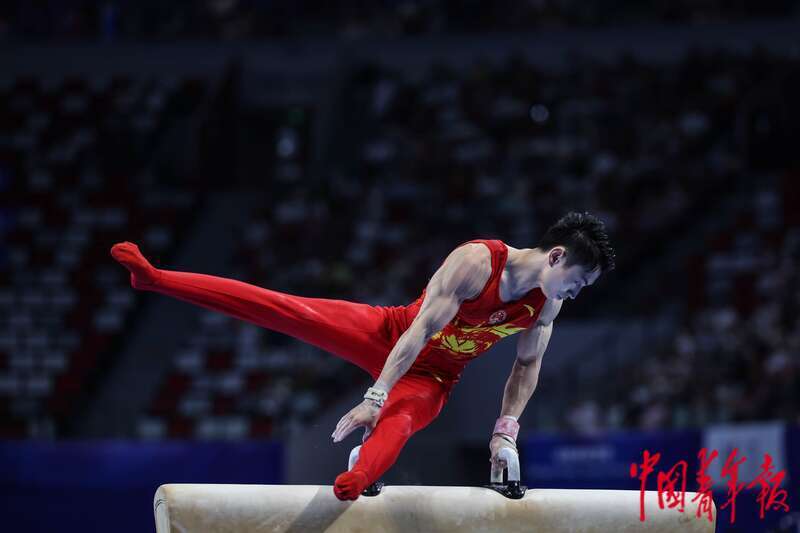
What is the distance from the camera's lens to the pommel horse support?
13.2 feet

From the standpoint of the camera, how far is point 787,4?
1420 cm

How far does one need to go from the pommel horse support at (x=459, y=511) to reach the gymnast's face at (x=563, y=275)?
2.37 ft

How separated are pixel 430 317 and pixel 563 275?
1.73ft

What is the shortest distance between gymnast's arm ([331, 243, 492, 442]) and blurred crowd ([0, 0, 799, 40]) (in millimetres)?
11116

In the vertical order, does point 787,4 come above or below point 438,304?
above

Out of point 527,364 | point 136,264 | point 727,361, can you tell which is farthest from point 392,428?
point 727,361

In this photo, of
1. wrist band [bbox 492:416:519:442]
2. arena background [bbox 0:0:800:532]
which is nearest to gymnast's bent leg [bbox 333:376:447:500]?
wrist band [bbox 492:416:519:442]

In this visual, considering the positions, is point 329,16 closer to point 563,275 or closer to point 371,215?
point 371,215

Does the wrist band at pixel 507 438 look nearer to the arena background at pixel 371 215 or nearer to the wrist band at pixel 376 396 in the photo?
the wrist band at pixel 376 396

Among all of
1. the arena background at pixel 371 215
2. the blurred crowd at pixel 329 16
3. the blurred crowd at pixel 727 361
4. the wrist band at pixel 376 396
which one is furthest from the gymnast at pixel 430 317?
the blurred crowd at pixel 329 16

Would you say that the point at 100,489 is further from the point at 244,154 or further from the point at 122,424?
the point at 244,154

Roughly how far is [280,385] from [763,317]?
184 inches

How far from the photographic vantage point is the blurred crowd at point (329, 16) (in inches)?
575

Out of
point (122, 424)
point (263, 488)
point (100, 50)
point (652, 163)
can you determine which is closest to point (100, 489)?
point (122, 424)
